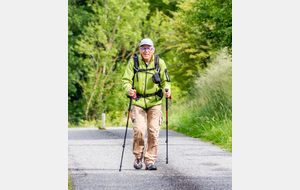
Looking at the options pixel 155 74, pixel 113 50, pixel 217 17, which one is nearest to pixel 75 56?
pixel 113 50

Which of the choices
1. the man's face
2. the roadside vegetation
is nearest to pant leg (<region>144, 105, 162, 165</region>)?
the man's face

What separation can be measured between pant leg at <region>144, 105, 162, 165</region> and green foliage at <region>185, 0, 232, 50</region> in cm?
628

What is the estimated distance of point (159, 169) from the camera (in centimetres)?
650

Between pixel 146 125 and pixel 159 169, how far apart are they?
3.64 feet

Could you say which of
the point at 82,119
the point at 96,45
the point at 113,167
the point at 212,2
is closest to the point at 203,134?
the point at 212,2

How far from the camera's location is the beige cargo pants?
552 cm

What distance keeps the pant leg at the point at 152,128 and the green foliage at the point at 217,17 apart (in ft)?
20.6

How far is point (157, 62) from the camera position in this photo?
530 cm

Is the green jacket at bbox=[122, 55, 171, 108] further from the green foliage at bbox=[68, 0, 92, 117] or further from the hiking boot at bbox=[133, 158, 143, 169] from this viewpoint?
the green foliage at bbox=[68, 0, 92, 117]

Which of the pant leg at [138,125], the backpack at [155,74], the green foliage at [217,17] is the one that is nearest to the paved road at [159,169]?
the pant leg at [138,125]

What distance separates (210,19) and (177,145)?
480 cm

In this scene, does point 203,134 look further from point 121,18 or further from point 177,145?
point 121,18

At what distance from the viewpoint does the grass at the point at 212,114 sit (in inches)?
411

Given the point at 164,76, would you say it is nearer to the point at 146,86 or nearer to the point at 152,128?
the point at 146,86
